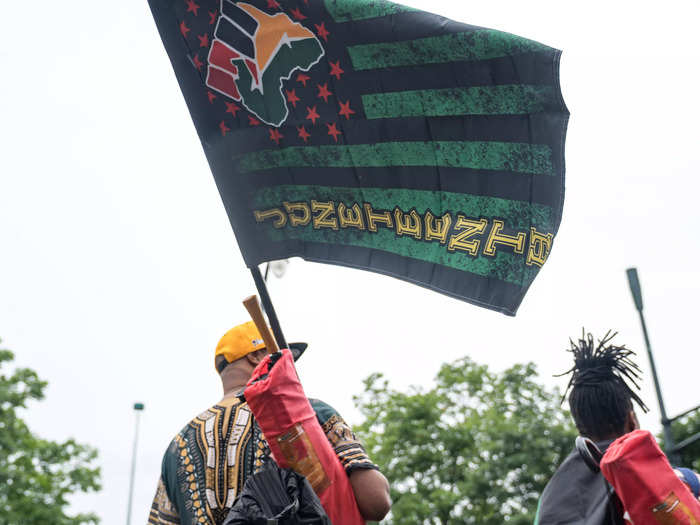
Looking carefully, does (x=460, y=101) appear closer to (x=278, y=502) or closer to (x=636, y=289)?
(x=278, y=502)

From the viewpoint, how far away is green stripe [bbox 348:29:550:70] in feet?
11.6

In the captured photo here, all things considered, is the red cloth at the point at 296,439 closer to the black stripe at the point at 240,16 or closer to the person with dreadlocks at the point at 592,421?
the person with dreadlocks at the point at 592,421

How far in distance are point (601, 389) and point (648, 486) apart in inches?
28.7

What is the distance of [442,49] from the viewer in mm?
3662

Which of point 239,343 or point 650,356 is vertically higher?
point 650,356

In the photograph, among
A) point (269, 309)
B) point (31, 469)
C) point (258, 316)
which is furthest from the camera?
point (31, 469)

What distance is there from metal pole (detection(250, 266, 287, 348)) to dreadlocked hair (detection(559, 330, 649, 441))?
1.25 m

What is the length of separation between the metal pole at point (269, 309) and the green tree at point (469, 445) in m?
23.8

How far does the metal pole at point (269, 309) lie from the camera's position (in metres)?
3.45

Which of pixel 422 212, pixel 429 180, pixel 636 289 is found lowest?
pixel 422 212

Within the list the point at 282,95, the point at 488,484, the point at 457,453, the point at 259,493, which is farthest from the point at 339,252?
the point at 457,453

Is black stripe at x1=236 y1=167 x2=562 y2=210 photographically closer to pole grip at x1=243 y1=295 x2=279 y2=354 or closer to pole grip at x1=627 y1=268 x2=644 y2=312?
pole grip at x1=243 y1=295 x2=279 y2=354

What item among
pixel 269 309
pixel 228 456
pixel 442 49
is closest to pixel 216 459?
pixel 228 456

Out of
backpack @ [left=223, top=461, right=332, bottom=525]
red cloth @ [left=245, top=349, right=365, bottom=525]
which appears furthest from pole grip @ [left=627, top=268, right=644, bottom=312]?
backpack @ [left=223, top=461, right=332, bottom=525]
